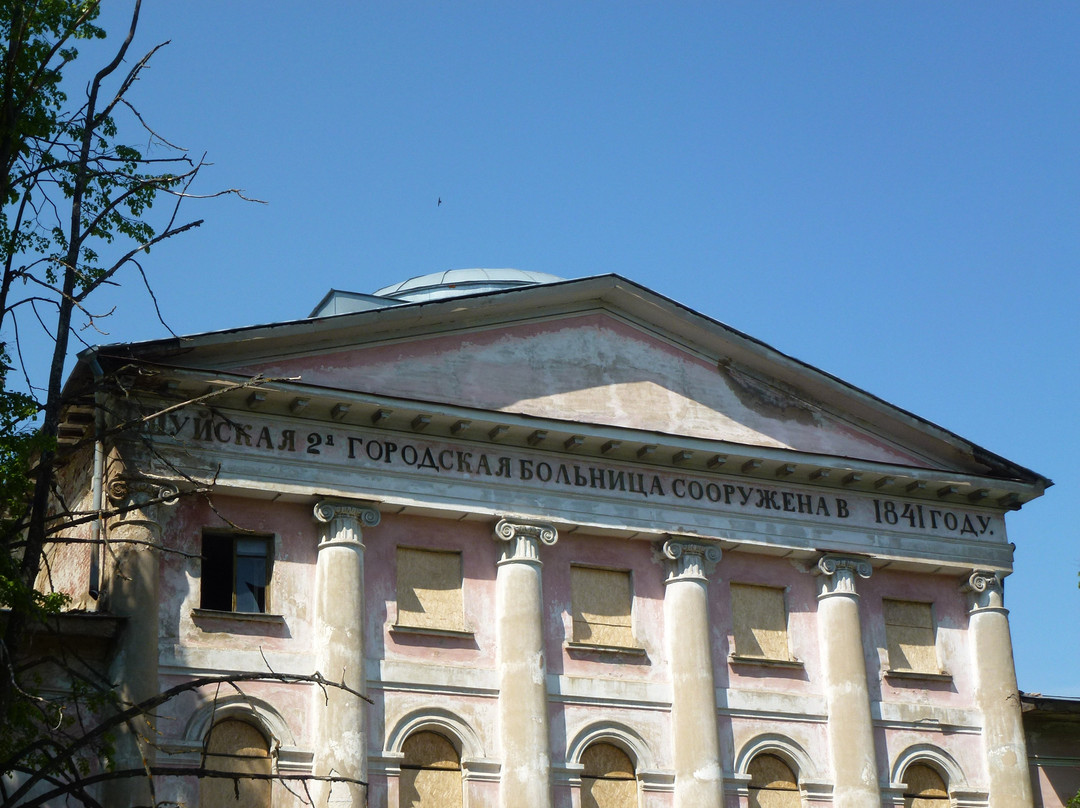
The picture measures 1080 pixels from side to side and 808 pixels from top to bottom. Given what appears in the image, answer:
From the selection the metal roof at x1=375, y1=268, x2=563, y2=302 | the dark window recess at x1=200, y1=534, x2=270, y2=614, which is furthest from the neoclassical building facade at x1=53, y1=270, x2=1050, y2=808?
the metal roof at x1=375, y1=268, x2=563, y2=302

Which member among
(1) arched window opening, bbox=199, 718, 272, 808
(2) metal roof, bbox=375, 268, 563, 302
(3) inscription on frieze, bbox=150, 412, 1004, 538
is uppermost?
(2) metal roof, bbox=375, 268, 563, 302

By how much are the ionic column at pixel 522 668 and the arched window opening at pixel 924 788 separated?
647 centimetres

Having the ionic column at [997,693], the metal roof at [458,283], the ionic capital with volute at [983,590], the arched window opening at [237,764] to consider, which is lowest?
the arched window opening at [237,764]

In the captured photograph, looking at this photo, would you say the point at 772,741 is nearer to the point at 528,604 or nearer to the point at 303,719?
the point at 528,604

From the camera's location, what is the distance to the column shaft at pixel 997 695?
25.6m

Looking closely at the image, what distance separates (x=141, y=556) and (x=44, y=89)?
6.44 m

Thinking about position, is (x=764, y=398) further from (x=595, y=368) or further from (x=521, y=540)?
(x=521, y=540)

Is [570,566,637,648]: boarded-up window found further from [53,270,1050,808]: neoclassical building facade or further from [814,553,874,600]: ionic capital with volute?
[814,553,874,600]: ionic capital with volute

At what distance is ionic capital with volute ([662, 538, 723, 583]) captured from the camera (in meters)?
24.3

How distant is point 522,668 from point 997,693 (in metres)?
8.52

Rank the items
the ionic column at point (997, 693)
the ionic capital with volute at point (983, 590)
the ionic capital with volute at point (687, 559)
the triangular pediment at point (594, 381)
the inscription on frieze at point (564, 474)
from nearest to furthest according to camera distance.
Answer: the inscription on frieze at point (564, 474), the triangular pediment at point (594, 381), the ionic capital with volute at point (687, 559), the ionic column at point (997, 693), the ionic capital with volute at point (983, 590)

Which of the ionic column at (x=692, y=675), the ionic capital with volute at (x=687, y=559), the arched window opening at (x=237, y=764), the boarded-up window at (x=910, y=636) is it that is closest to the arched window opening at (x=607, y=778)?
the ionic column at (x=692, y=675)

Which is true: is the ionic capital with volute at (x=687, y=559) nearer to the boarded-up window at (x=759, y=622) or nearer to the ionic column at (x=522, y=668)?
the boarded-up window at (x=759, y=622)

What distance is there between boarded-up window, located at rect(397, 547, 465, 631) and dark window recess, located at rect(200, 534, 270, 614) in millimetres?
1985
